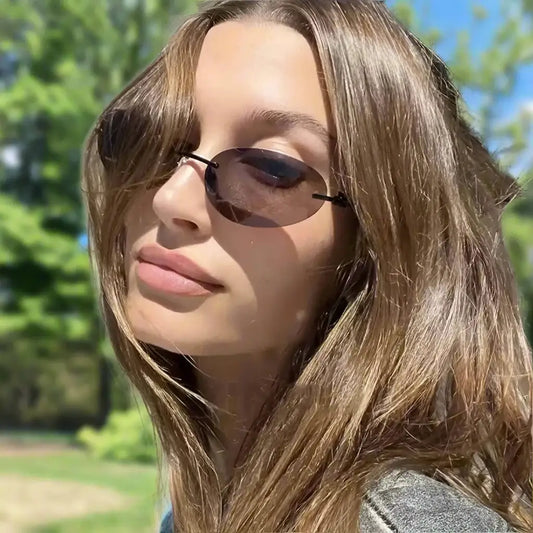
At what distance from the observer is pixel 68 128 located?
24.9ft

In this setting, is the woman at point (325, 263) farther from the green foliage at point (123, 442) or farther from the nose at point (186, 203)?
the green foliage at point (123, 442)

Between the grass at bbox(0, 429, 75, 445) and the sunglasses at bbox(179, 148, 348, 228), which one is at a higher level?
the sunglasses at bbox(179, 148, 348, 228)

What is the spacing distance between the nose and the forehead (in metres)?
0.09

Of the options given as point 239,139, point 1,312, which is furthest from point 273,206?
point 1,312

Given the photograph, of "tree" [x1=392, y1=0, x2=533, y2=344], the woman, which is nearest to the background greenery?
"tree" [x1=392, y1=0, x2=533, y2=344]

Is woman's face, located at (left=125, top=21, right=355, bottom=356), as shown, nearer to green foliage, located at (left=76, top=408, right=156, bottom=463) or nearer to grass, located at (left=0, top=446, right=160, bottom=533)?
grass, located at (left=0, top=446, right=160, bottom=533)

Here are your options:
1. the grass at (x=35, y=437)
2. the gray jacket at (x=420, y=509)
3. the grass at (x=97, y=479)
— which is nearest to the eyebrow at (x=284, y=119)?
the gray jacket at (x=420, y=509)

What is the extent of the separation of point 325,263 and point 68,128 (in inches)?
290

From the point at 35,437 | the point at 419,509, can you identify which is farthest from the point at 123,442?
the point at 419,509

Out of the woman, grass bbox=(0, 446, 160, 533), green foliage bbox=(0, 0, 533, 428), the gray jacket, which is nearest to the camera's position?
the gray jacket

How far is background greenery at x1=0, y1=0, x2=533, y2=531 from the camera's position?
23.8 ft

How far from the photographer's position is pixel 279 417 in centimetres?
82

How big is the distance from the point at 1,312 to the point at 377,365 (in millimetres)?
8587

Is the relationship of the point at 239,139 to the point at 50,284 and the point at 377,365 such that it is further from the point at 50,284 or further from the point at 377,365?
the point at 50,284
